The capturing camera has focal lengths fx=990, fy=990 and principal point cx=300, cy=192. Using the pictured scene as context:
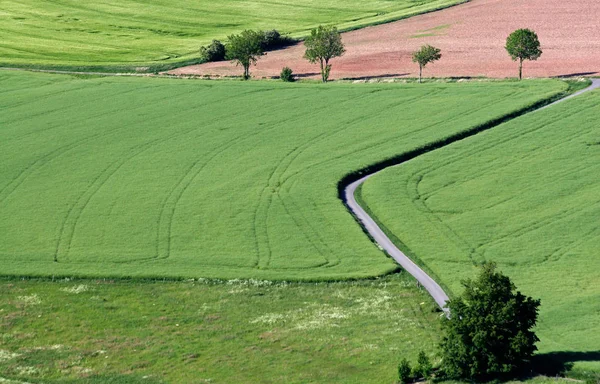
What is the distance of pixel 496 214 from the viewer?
78.0 m

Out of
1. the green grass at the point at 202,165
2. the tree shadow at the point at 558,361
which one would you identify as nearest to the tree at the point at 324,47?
the green grass at the point at 202,165

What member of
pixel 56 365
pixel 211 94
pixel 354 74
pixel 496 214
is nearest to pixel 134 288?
pixel 56 365

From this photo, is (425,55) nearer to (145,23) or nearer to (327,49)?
(327,49)

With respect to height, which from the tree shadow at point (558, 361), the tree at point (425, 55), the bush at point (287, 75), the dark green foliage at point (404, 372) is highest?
the tree at point (425, 55)

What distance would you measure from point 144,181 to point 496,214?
31.6 metres

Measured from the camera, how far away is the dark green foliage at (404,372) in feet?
171

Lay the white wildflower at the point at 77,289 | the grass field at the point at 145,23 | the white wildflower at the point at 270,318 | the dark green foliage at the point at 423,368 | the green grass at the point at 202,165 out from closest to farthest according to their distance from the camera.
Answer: the dark green foliage at the point at 423,368
the white wildflower at the point at 270,318
the white wildflower at the point at 77,289
the green grass at the point at 202,165
the grass field at the point at 145,23

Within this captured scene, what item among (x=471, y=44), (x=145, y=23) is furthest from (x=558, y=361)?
(x=145, y=23)

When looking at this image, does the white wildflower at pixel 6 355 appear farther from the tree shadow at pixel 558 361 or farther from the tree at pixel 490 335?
the tree shadow at pixel 558 361

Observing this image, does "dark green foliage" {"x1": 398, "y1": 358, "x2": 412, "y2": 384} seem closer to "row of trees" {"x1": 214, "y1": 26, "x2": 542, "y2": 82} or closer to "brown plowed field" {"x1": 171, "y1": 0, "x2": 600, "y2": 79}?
"row of trees" {"x1": 214, "y1": 26, "x2": 542, "y2": 82}

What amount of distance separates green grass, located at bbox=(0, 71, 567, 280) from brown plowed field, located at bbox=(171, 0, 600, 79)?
11.3 m

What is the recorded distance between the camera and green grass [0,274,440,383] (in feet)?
181

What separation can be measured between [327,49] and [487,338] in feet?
259

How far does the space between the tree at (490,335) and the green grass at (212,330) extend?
A: 4154mm
